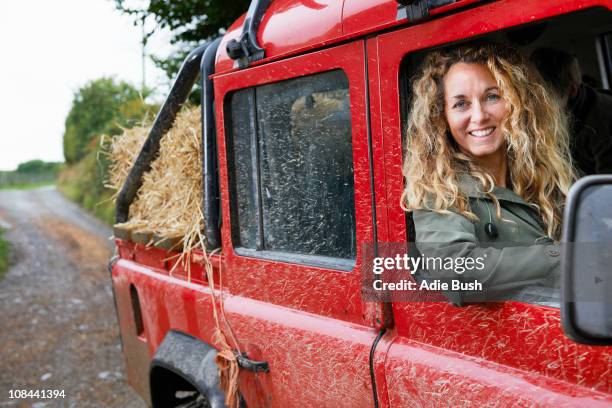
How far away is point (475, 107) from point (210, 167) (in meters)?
1.21

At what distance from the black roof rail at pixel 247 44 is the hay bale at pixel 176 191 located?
0.82m

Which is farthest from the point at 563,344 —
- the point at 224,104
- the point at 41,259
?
the point at 41,259

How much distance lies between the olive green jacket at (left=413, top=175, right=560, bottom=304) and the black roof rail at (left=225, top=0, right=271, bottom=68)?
0.89m

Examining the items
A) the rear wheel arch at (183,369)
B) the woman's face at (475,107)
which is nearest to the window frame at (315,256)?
the woman's face at (475,107)

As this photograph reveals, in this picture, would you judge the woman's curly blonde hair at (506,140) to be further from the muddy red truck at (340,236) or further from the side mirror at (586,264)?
the side mirror at (586,264)

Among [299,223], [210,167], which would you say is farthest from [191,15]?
[299,223]

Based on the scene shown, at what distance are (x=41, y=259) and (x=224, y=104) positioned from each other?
38.2 ft

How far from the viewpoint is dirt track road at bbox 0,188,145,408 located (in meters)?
5.65

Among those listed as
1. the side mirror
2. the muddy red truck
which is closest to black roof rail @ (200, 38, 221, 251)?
Result: the muddy red truck

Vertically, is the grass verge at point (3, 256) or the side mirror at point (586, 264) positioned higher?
the side mirror at point (586, 264)

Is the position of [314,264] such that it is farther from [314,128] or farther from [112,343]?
[112,343]

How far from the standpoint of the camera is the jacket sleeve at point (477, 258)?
157cm

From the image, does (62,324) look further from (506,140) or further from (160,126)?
(506,140)

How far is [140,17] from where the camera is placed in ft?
20.9
